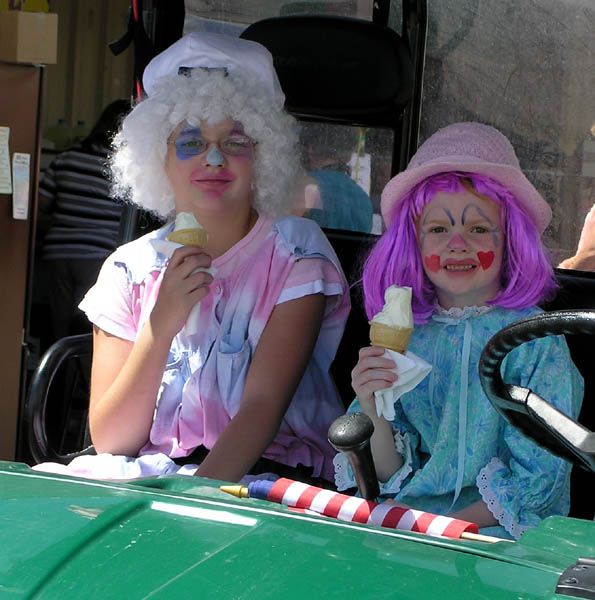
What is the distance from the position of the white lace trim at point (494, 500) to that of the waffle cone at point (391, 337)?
12.1 inches

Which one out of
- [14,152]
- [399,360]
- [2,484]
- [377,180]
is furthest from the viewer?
[14,152]

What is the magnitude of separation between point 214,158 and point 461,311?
2.28 ft

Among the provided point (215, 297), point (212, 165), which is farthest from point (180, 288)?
point (212, 165)

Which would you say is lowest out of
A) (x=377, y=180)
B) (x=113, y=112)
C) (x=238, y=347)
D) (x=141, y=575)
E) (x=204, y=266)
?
(x=141, y=575)

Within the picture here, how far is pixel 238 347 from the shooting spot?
271 cm

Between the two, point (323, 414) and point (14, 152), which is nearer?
point (323, 414)

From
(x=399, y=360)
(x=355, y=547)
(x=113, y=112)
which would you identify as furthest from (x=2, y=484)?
(x=113, y=112)

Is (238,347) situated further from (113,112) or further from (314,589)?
(113,112)

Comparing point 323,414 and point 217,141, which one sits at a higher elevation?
point 217,141

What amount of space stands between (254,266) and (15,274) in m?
1.80

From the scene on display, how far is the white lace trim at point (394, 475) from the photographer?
239 cm

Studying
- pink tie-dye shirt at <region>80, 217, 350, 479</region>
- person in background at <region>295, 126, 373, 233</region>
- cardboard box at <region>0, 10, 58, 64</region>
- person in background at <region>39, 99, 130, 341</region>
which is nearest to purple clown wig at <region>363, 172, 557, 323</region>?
pink tie-dye shirt at <region>80, 217, 350, 479</region>

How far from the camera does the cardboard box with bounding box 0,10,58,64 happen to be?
4.15m

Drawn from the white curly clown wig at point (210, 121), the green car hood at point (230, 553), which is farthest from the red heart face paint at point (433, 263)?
the green car hood at point (230, 553)
